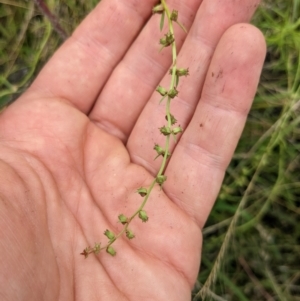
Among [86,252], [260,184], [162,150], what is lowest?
[86,252]

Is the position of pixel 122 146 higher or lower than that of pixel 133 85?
lower

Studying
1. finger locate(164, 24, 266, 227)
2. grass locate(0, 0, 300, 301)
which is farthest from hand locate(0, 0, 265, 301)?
grass locate(0, 0, 300, 301)

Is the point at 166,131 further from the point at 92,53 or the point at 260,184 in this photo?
the point at 260,184

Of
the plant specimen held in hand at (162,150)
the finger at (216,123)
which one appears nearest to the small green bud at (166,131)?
the plant specimen held in hand at (162,150)

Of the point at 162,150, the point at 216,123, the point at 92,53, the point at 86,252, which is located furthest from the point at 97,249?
the point at 92,53

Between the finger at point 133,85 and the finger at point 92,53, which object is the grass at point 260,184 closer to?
the finger at point 92,53

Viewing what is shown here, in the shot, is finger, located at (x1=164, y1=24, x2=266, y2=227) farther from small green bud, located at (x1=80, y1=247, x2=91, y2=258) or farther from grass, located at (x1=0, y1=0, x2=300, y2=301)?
small green bud, located at (x1=80, y1=247, x2=91, y2=258)

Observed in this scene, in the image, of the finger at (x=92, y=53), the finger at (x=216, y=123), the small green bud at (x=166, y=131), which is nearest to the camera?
the small green bud at (x=166, y=131)

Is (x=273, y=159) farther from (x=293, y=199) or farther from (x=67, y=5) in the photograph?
(x=67, y=5)
